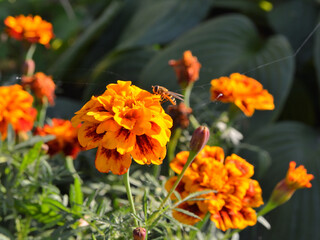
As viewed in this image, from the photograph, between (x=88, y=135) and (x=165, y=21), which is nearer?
(x=88, y=135)

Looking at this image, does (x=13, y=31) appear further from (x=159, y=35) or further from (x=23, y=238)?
(x=159, y=35)

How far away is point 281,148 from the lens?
1092mm

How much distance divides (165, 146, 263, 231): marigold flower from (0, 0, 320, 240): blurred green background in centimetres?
20

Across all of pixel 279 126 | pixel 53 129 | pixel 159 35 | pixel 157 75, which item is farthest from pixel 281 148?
pixel 53 129

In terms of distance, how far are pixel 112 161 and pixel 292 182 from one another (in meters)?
0.19

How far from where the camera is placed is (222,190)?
1.34ft

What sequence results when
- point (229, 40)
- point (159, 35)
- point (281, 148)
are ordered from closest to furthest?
1. point (281, 148)
2. point (229, 40)
3. point (159, 35)

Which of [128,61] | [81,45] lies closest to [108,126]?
[128,61]

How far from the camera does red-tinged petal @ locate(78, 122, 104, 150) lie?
1.08 ft

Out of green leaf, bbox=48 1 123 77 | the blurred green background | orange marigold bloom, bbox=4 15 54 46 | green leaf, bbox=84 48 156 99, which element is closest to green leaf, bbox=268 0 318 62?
the blurred green background

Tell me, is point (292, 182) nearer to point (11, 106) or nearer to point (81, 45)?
point (11, 106)

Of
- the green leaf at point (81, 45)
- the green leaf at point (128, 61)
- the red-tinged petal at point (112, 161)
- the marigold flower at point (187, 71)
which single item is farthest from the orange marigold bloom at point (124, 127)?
the green leaf at point (81, 45)

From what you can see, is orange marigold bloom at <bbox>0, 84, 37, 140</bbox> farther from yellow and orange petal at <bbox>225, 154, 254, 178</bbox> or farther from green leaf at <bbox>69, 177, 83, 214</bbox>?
yellow and orange petal at <bbox>225, 154, 254, 178</bbox>

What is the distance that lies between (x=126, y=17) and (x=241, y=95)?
49.5 inches
